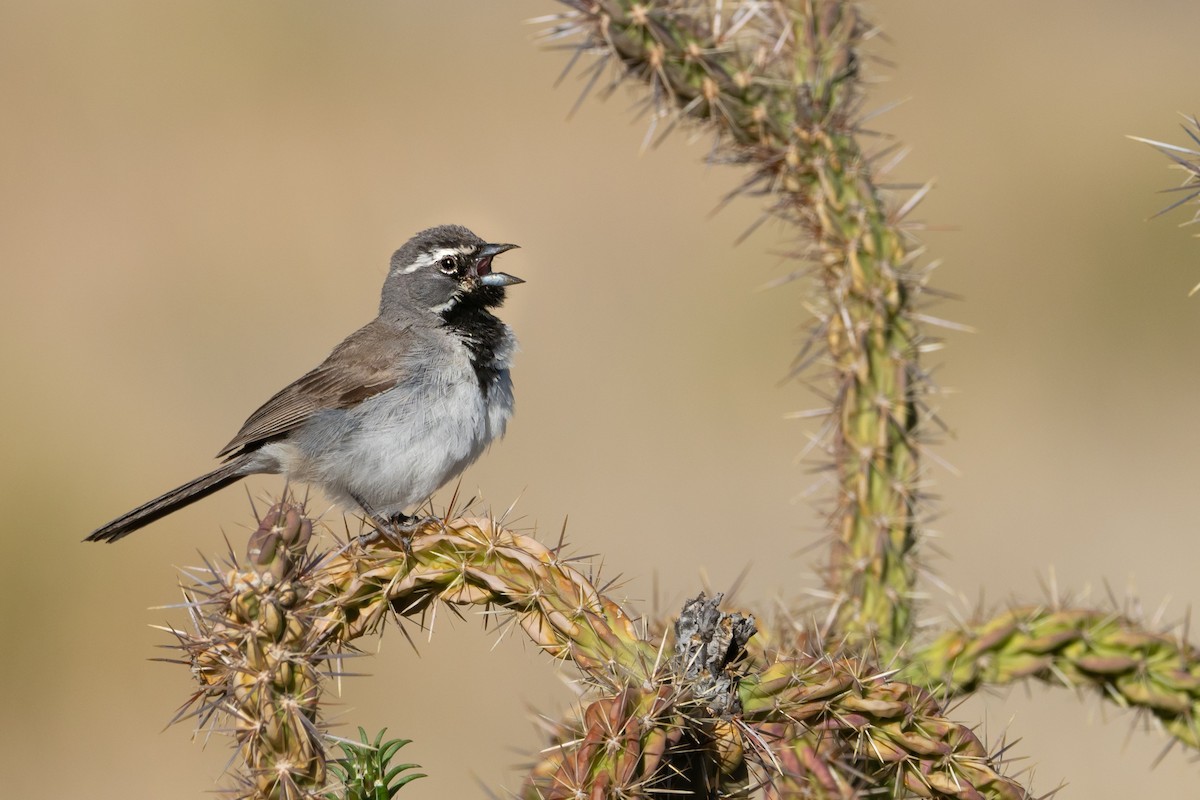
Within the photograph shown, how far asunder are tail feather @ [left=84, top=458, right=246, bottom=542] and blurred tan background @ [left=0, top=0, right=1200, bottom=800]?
12.9 ft

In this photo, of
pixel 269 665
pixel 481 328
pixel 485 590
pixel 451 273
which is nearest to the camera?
pixel 269 665

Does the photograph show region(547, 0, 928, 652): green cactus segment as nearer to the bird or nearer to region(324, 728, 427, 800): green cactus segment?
the bird

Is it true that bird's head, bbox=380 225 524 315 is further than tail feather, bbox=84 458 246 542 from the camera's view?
Yes

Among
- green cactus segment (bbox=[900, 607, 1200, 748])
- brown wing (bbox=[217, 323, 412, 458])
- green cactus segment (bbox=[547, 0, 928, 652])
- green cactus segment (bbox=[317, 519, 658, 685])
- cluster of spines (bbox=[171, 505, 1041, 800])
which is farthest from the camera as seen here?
brown wing (bbox=[217, 323, 412, 458])

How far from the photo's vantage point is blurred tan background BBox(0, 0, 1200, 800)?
943 centimetres

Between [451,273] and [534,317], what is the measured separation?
7.93 metres

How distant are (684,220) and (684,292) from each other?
1244 mm

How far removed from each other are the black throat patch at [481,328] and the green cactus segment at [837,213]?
1170 millimetres

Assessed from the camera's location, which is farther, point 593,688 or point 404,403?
point 404,403

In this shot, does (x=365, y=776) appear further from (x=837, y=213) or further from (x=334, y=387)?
(x=837, y=213)

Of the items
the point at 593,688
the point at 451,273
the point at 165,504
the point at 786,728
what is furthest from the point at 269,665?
the point at 451,273

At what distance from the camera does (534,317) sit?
43.8 feet

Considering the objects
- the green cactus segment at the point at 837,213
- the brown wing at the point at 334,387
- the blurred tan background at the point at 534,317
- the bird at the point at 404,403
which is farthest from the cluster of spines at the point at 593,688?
the blurred tan background at the point at 534,317

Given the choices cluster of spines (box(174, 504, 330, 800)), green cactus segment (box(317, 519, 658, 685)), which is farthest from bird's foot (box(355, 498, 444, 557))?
cluster of spines (box(174, 504, 330, 800))
